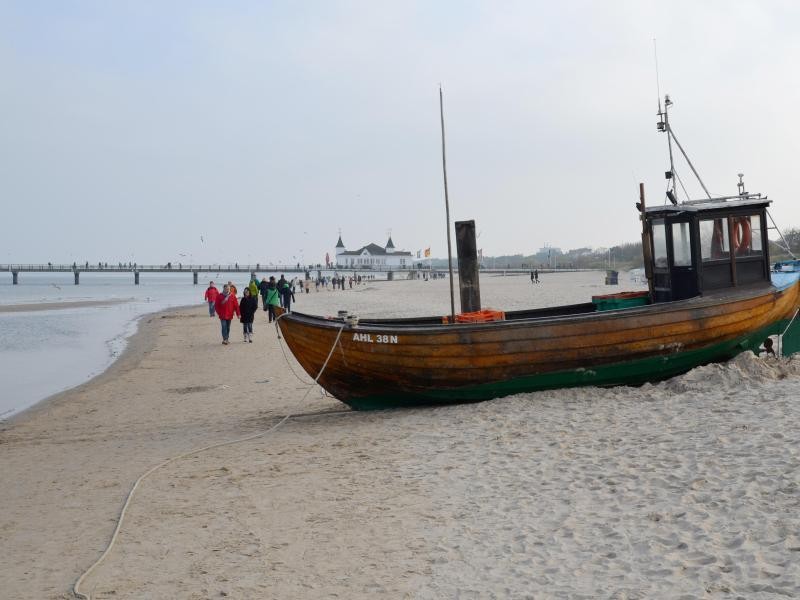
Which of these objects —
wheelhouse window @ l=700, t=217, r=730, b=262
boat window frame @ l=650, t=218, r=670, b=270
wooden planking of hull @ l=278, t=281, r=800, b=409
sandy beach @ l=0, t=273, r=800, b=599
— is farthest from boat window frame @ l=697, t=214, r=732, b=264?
sandy beach @ l=0, t=273, r=800, b=599

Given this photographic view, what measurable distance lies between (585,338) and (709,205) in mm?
2870

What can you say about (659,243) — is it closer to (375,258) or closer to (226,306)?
(226,306)

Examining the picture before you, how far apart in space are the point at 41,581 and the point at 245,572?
1.31m

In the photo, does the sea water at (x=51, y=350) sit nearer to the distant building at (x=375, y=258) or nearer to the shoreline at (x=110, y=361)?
the shoreline at (x=110, y=361)

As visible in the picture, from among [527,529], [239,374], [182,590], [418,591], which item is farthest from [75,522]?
[239,374]

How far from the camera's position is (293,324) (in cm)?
966

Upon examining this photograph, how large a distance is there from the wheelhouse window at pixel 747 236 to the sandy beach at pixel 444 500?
168 cm

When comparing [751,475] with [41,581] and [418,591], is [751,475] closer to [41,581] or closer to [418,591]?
[418,591]

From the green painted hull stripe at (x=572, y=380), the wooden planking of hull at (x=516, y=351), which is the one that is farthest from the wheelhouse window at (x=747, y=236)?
the green painted hull stripe at (x=572, y=380)

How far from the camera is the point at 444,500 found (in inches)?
222

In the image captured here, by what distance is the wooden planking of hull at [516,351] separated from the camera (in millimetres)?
8852

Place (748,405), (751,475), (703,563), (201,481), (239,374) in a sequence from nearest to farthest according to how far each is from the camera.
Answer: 1. (703,563)
2. (751,475)
3. (201,481)
4. (748,405)
5. (239,374)

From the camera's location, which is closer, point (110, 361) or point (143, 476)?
point (143, 476)

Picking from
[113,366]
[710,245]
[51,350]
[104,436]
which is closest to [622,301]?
[710,245]
